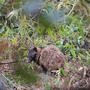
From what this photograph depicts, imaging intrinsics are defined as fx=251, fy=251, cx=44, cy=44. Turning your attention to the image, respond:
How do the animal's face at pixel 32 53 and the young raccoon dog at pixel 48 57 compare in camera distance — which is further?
the animal's face at pixel 32 53

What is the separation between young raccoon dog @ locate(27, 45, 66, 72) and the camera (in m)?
4.57

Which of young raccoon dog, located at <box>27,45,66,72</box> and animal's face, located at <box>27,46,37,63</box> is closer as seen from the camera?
young raccoon dog, located at <box>27,45,66,72</box>

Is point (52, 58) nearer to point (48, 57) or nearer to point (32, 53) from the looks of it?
point (48, 57)

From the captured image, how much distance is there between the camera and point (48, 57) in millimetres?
4621

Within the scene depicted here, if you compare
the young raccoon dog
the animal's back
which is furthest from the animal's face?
the animal's back

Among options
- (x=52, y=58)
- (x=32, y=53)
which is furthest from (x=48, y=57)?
(x=32, y=53)

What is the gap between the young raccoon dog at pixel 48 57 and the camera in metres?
4.57

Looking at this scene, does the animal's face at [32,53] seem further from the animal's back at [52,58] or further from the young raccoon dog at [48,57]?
the animal's back at [52,58]

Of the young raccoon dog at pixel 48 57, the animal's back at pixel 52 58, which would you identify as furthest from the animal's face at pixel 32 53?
the animal's back at pixel 52 58

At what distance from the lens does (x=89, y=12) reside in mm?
761

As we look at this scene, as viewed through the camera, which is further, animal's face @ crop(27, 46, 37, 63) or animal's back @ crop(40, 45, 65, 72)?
animal's face @ crop(27, 46, 37, 63)

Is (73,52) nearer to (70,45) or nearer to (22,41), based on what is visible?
(70,45)

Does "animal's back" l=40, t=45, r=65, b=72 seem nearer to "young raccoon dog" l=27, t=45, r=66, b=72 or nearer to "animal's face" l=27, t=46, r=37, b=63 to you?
"young raccoon dog" l=27, t=45, r=66, b=72

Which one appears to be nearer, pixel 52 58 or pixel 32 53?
pixel 52 58
